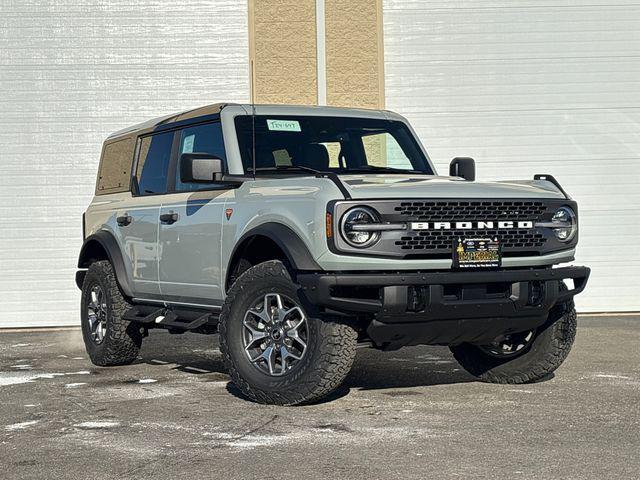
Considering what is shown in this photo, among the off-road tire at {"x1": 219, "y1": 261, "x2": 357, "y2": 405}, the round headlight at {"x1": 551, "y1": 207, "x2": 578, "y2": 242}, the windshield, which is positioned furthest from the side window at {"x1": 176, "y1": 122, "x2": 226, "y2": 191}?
the round headlight at {"x1": 551, "y1": 207, "x2": 578, "y2": 242}

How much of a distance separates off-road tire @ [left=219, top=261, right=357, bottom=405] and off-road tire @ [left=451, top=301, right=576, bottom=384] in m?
1.66

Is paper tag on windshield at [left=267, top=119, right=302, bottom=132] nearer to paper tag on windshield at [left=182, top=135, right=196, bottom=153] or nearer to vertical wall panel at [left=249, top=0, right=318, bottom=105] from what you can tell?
paper tag on windshield at [left=182, top=135, right=196, bottom=153]

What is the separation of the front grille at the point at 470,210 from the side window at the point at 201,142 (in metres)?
1.82

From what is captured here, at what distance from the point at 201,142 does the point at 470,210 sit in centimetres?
240

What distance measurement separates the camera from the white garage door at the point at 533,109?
15422mm

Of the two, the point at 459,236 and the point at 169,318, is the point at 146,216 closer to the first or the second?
the point at 169,318

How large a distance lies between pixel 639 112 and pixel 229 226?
374 inches

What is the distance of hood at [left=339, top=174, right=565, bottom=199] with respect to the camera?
268 inches

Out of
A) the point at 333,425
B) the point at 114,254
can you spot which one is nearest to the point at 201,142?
the point at 114,254

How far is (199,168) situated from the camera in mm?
7551

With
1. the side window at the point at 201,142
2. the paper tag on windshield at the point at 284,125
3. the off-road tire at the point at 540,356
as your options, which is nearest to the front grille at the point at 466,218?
the off-road tire at the point at 540,356

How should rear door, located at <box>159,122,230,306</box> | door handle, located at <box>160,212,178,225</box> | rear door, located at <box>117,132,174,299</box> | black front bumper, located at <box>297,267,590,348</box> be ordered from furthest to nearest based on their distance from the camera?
rear door, located at <box>117,132,174,299</box> → door handle, located at <box>160,212,178,225</box> → rear door, located at <box>159,122,230,306</box> → black front bumper, located at <box>297,267,590,348</box>

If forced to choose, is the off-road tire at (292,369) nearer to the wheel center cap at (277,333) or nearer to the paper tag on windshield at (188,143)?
the wheel center cap at (277,333)

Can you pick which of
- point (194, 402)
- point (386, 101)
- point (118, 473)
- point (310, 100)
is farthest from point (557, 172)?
point (118, 473)
